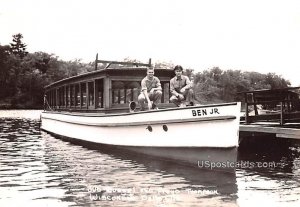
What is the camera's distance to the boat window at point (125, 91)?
12.9 m

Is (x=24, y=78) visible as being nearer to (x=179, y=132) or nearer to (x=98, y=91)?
(x=98, y=91)

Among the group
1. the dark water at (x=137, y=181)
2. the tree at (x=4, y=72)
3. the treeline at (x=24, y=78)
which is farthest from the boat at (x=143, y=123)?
the tree at (x=4, y=72)

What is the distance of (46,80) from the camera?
7056 centimetres

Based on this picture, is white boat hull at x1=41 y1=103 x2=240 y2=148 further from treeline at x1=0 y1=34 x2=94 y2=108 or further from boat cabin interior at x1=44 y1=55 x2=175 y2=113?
treeline at x1=0 y1=34 x2=94 y2=108

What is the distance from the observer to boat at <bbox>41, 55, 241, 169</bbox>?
858 cm

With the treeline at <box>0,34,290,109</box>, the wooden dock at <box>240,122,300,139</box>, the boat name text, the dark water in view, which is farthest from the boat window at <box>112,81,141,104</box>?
the treeline at <box>0,34,290,109</box>

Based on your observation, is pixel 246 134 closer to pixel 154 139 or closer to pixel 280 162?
pixel 280 162

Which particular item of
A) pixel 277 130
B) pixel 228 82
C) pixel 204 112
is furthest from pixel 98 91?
pixel 228 82

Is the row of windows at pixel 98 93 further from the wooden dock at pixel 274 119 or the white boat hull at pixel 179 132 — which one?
the wooden dock at pixel 274 119

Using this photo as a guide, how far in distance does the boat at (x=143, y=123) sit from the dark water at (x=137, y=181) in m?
0.40

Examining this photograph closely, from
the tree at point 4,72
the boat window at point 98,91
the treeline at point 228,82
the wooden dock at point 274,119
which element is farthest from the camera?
the treeline at point 228,82

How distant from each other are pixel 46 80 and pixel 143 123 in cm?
6352

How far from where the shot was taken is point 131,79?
495 inches

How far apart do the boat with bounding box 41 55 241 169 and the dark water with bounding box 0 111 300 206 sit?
0.40 metres
